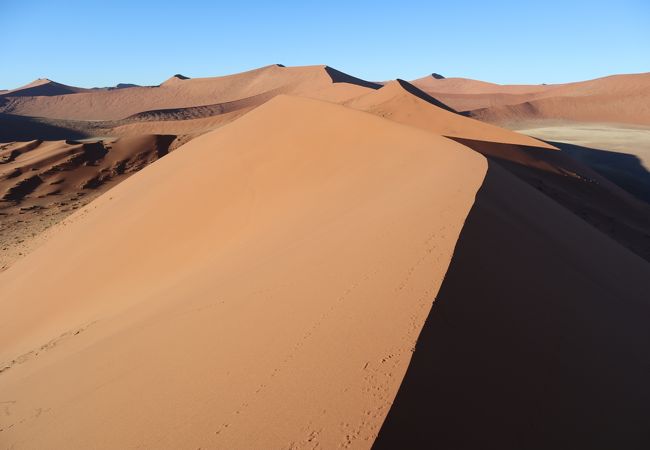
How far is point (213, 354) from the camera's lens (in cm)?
304

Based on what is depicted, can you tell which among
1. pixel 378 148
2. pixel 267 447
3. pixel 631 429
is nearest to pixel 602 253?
pixel 631 429

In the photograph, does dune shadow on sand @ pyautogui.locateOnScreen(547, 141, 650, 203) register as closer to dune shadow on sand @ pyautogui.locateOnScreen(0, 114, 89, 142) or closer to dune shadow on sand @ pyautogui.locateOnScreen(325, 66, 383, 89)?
dune shadow on sand @ pyautogui.locateOnScreen(325, 66, 383, 89)

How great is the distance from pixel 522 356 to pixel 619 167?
22.9 m

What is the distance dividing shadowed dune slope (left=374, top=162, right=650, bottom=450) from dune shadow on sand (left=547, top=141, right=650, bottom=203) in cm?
1578

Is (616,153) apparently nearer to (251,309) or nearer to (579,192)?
(579,192)

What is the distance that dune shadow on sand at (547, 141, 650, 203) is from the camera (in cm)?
1806

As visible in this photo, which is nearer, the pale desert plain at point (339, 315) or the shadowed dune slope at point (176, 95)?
the pale desert plain at point (339, 315)

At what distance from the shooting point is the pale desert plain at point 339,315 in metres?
2.30

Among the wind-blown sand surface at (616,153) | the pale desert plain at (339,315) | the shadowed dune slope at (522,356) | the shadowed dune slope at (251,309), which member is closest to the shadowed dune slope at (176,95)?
the wind-blown sand surface at (616,153)

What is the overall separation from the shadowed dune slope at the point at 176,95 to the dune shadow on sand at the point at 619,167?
108 ft

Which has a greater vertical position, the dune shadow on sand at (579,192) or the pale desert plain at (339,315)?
the pale desert plain at (339,315)

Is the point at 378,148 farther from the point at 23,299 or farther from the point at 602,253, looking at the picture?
the point at 23,299

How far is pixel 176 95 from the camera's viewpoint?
215 ft

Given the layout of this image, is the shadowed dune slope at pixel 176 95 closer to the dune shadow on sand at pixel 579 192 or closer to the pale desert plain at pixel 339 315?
the dune shadow on sand at pixel 579 192
